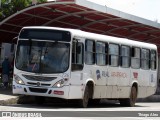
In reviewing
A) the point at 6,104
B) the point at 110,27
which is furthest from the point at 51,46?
the point at 110,27

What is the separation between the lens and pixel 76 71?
63.3 feet

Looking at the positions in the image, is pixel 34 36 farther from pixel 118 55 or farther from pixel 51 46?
pixel 118 55

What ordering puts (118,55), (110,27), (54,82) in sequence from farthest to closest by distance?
(110,27) → (118,55) → (54,82)

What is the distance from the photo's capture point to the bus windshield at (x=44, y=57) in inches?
742

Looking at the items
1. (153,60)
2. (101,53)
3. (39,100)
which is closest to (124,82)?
(101,53)

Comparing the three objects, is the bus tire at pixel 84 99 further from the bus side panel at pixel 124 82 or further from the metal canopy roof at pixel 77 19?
the metal canopy roof at pixel 77 19

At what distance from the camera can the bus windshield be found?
1884 cm

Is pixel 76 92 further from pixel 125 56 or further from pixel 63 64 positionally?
pixel 125 56

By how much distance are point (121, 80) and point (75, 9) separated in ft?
23.2

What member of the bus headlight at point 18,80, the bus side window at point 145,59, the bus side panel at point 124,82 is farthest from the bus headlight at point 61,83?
the bus side window at point 145,59

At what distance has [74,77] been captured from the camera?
19156 mm

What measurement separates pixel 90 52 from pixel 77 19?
1204 centimetres

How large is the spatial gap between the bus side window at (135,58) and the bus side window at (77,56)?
5.40m

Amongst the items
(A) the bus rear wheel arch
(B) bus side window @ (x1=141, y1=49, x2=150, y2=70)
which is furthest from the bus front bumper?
(B) bus side window @ (x1=141, y1=49, x2=150, y2=70)
